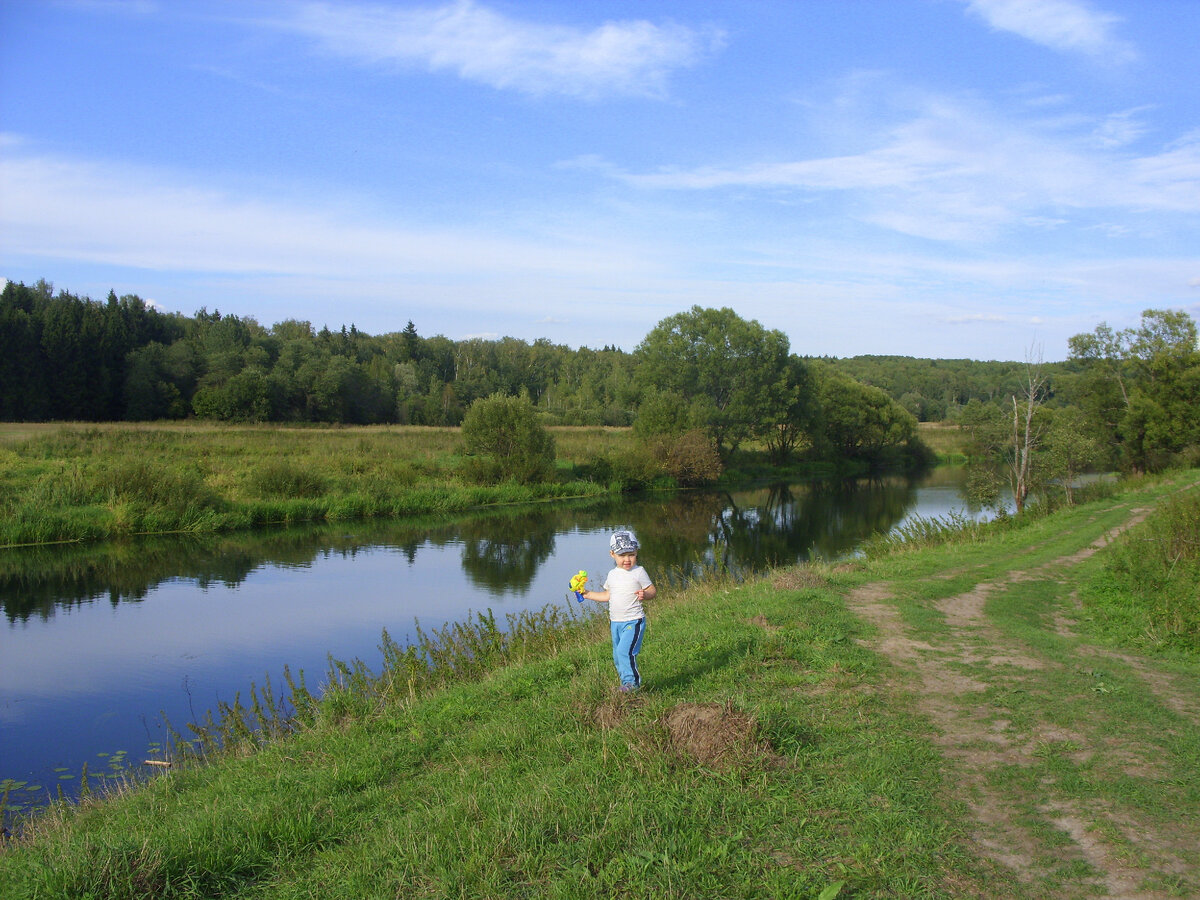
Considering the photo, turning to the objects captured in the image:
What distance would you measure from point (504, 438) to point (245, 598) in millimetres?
19603

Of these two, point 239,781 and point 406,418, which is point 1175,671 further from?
point 406,418

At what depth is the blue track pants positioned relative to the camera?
5.97 metres

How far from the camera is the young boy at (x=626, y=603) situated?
595 centimetres

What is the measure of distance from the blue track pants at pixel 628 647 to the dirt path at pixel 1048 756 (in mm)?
2165

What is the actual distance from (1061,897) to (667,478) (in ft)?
127

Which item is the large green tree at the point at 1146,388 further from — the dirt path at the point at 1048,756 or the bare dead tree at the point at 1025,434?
the dirt path at the point at 1048,756

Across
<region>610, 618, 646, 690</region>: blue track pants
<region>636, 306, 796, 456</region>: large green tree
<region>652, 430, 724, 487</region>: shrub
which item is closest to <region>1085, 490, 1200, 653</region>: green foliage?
<region>610, 618, 646, 690</region>: blue track pants

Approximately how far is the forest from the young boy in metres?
21.9

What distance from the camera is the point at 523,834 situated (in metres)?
3.95

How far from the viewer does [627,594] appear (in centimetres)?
596

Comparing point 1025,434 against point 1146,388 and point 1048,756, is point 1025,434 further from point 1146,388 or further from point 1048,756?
point 1048,756

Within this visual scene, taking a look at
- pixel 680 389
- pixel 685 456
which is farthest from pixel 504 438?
pixel 680 389

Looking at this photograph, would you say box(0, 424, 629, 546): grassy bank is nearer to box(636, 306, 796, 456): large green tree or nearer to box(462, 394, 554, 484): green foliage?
box(462, 394, 554, 484): green foliage

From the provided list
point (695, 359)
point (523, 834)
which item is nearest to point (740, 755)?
point (523, 834)
